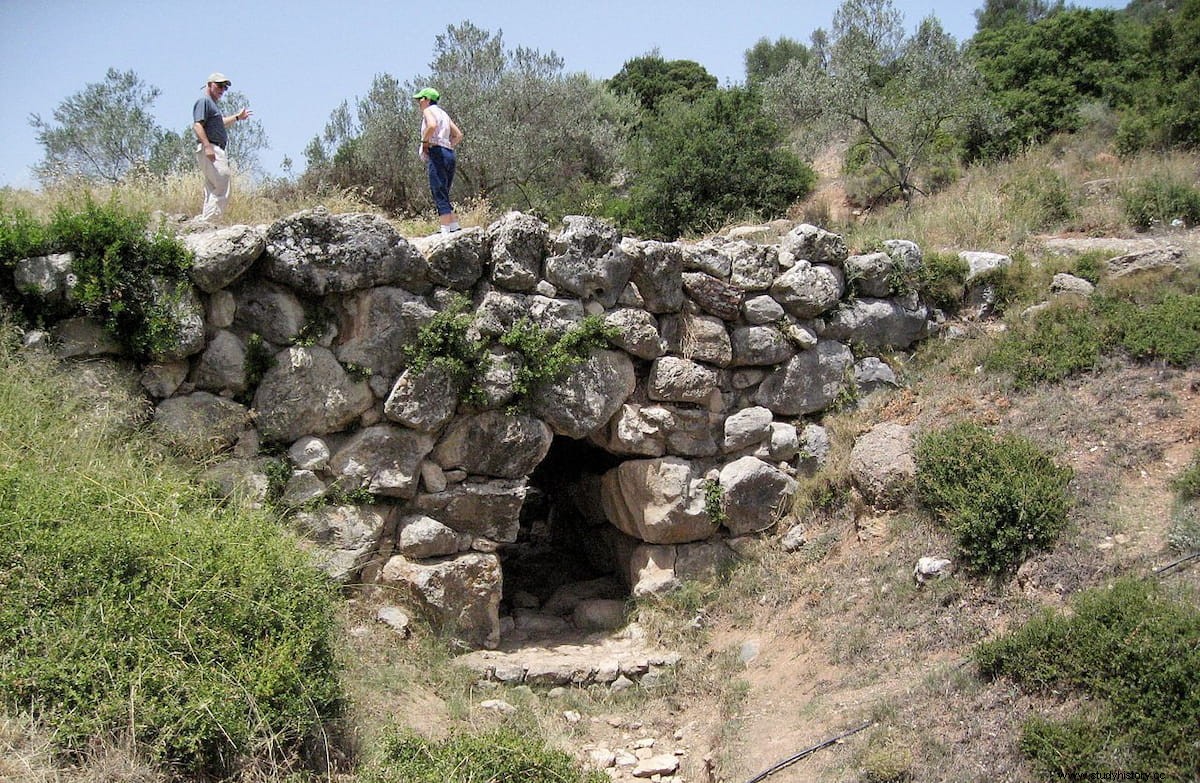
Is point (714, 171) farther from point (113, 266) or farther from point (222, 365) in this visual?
point (113, 266)

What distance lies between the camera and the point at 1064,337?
9.03m

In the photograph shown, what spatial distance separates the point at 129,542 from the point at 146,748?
125 cm

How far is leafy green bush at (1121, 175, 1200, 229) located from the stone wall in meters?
3.48

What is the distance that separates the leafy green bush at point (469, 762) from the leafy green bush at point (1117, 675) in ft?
9.15

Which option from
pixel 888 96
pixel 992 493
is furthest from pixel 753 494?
pixel 888 96

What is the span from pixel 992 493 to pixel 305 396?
18.7 feet

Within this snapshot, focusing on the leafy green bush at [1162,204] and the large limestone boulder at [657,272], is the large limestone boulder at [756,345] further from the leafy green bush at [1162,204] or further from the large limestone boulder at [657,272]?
the leafy green bush at [1162,204]

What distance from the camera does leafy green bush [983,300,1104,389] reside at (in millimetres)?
8789

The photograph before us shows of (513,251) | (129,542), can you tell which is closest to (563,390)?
(513,251)

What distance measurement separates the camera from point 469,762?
5312 mm

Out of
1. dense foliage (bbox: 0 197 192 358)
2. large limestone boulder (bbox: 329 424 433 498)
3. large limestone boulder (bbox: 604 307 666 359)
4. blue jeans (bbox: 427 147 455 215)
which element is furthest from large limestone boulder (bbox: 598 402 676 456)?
dense foliage (bbox: 0 197 192 358)

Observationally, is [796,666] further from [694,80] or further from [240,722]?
[694,80]

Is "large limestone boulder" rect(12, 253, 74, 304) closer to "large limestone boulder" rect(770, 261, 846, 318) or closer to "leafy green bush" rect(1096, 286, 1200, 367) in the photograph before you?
"large limestone boulder" rect(770, 261, 846, 318)

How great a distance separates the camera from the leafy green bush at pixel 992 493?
7.11 metres
